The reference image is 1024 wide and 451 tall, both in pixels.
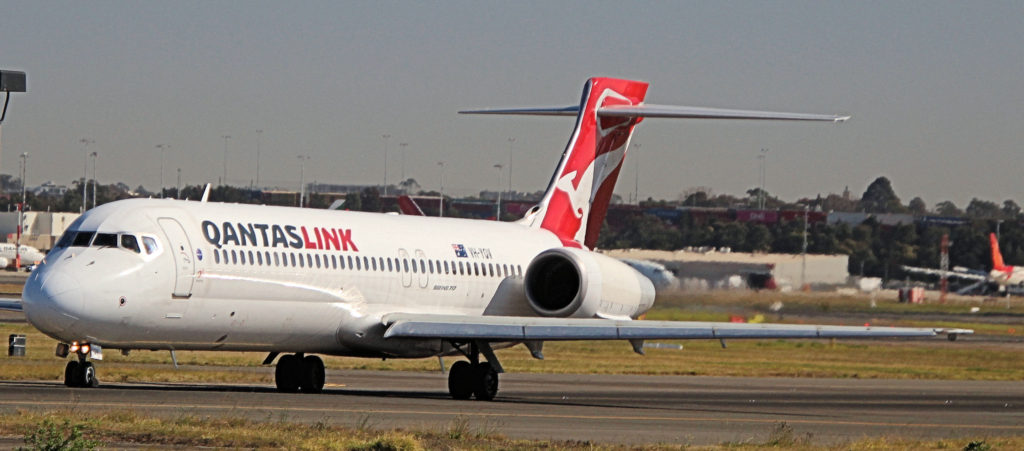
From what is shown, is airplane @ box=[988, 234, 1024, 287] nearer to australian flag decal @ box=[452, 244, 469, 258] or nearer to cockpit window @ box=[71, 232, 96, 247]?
australian flag decal @ box=[452, 244, 469, 258]

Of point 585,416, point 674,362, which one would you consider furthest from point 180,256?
point 674,362

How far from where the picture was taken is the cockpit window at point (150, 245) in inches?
953

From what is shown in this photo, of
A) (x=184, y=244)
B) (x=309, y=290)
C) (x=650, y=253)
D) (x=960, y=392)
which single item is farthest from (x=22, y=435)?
(x=650, y=253)

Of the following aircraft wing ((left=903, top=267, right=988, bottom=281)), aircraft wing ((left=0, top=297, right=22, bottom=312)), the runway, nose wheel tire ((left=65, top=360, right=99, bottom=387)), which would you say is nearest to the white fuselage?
nose wheel tire ((left=65, top=360, right=99, bottom=387))

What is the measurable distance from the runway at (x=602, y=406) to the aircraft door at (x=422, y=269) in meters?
2.05

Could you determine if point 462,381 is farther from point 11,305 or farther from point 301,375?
point 11,305

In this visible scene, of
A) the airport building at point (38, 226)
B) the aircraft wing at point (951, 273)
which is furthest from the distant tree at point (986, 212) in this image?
the airport building at point (38, 226)

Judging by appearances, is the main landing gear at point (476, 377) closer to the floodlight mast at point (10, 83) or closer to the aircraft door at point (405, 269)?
the aircraft door at point (405, 269)

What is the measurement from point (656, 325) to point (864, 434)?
5.17 m

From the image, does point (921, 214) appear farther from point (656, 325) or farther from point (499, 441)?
point (499, 441)

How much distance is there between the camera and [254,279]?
25.7 metres

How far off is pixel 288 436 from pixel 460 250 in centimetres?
1419

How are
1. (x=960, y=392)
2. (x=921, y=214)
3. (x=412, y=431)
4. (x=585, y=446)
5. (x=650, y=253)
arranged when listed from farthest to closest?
(x=921, y=214) → (x=650, y=253) → (x=960, y=392) → (x=412, y=431) → (x=585, y=446)

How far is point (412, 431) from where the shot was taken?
61.3 feet
